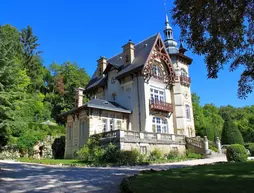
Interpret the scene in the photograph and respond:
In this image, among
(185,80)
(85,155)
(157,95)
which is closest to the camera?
(85,155)

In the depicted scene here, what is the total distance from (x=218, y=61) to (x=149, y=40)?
70.3 ft

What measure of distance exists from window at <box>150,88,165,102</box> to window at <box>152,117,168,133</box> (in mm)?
2242

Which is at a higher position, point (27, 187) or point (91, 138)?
point (91, 138)

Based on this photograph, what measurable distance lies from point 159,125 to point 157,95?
3.46m

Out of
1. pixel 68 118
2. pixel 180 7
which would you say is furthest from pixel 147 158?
pixel 180 7

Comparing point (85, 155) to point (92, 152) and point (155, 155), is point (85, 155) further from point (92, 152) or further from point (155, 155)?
point (155, 155)

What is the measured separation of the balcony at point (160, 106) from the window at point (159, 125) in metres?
1.17

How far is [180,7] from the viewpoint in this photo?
27.9 ft

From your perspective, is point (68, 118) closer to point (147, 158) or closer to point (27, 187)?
point (147, 158)

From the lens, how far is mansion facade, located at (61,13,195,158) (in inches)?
942

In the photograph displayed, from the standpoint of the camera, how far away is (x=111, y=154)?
1888 cm

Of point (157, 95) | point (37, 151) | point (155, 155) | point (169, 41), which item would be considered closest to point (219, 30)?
point (155, 155)

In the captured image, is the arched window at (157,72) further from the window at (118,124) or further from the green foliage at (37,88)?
the green foliage at (37,88)

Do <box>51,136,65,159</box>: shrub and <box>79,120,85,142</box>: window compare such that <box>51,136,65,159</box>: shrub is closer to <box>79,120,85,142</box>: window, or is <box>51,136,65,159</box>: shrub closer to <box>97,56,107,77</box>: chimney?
<box>79,120,85,142</box>: window
